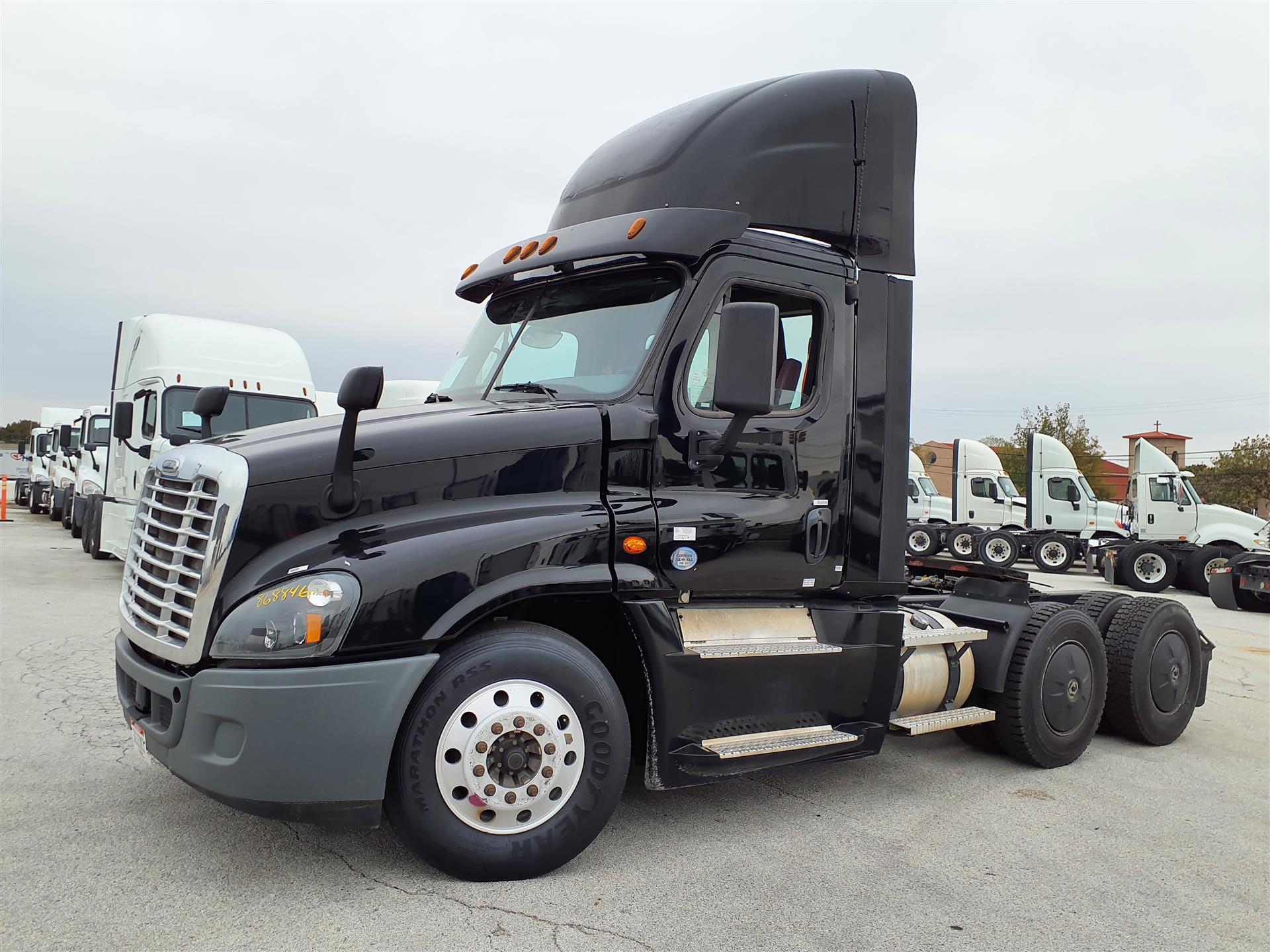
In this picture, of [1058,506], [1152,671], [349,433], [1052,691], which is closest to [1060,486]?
[1058,506]

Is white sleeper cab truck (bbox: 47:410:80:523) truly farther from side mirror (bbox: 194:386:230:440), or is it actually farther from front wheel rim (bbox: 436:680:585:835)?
front wheel rim (bbox: 436:680:585:835)

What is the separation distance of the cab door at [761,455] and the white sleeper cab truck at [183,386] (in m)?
9.40

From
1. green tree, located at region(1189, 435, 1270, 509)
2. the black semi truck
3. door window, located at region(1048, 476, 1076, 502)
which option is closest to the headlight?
the black semi truck

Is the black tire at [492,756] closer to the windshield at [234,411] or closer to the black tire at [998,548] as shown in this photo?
the windshield at [234,411]

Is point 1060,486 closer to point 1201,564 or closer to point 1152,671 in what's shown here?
point 1201,564

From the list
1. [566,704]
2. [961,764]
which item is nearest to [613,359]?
[566,704]

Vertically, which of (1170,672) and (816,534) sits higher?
(816,534)

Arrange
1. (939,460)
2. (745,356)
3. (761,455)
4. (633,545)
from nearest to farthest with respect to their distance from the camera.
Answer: (745,356) < (633,545) < (761,455) < (939,460)

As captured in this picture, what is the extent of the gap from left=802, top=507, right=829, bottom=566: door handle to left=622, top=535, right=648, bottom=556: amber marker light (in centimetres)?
94

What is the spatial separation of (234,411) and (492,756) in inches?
415

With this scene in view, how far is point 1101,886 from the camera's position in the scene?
3.89 metres

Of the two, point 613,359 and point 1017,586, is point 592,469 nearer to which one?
point 613,359

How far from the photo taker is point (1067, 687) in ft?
18.4

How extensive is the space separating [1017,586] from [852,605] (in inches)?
68.6
